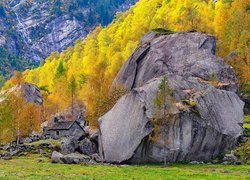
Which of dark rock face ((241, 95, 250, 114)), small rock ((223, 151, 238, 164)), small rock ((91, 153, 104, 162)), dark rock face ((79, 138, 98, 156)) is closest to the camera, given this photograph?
small rock ((223, 151, 238, 164))

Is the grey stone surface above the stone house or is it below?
below

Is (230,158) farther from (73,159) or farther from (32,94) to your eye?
(32,94)

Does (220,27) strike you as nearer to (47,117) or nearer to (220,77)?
(220,77)

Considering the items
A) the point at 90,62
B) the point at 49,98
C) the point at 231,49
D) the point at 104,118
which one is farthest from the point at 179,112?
the point at 90,62

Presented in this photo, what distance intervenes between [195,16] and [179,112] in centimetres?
8912

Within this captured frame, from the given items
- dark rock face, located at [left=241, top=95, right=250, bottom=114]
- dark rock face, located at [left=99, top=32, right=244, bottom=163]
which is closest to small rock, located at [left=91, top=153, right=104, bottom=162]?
dark rock face, located at [left=99, top=32, right=244, bottom=163]

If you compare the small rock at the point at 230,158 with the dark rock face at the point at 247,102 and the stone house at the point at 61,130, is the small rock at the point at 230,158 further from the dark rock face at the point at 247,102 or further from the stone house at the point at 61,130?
the stone house at the point at 61,130

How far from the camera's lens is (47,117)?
152750mm

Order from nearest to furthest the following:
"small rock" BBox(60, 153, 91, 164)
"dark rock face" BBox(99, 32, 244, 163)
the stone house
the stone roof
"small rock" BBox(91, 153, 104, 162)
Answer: "small rock" BBox(60, 153, 91, 164)
"dark rock face" BBox(99, 32, 244, 163)
"small rock" BBox(91, 153, 104, 162)
the stone house
the stone roof

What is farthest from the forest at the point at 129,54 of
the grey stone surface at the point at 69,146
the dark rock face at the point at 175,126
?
the dark rock face at the point at 175,126

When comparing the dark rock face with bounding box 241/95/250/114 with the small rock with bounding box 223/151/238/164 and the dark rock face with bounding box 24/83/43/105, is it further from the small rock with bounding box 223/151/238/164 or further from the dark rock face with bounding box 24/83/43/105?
the dark rock face with bounding box 24/83/43/105

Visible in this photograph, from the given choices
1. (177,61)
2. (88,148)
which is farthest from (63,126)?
(88,148)

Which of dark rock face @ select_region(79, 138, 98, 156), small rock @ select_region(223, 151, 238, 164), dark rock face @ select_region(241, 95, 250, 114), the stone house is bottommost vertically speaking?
small rock @ select_region(223, 151, 238, 164)

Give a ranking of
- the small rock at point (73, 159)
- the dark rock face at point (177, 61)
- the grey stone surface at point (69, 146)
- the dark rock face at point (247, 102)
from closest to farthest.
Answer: the small rock at point (73, 159) < the grey stone surface at point (69, 146) < the dark rock face at point (177, 61) < the dark rock face at point (247, 102)
